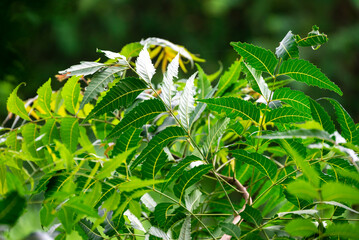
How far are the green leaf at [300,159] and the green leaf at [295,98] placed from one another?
4cm

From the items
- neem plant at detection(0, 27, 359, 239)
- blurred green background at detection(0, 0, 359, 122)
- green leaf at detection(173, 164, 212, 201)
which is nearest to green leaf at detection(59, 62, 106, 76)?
neem plant at detection(0, 27, 359, 239)

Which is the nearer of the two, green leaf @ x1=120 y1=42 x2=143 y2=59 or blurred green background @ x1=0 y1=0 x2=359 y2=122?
green leaf @ x1=120 y1=42 x2=143 y2=59

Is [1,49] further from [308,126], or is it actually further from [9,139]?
[308,126]

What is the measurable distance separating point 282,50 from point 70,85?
176 mm

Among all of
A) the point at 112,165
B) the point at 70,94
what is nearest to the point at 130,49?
the point at 70,94

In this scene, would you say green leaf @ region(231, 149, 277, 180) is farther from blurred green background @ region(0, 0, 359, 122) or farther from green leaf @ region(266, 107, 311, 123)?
blurred green background @ region(0, 0, 359, 122)

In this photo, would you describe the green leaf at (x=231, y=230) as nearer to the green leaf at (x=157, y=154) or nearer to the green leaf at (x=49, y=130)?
the green leaf at (x=157, y=154)

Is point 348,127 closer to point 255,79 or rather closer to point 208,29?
point 255,79

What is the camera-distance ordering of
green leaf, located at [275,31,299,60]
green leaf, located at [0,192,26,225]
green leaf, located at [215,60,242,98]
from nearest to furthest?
green leaf, located at [0,192,26,225] < green leaf, located at [275,31,299,60] < green leaf, located at [215,60,242,98]

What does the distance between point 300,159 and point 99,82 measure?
17cm

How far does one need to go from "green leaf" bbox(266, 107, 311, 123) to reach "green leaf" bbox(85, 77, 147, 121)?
10 cm

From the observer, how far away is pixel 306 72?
0.93ft

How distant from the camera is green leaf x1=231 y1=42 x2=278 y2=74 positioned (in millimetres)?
287

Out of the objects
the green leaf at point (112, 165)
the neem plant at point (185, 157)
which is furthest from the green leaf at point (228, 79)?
the green leaf at point (112, 165)
